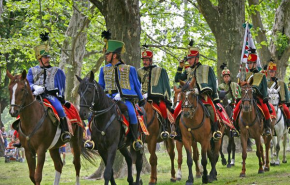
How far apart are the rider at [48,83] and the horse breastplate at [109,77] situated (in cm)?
123

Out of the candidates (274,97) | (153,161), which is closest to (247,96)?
(153,161)

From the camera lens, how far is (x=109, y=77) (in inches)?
494

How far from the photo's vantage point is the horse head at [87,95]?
11.0 meters

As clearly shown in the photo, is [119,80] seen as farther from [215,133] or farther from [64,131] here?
[215,133]

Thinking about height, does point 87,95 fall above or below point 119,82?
below

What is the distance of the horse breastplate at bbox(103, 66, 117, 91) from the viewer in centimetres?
1255

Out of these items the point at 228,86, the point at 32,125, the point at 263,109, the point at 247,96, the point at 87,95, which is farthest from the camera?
the point at 228,86

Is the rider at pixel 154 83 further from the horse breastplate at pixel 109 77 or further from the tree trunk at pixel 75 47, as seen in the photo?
the tree trunk at pixel 75 47

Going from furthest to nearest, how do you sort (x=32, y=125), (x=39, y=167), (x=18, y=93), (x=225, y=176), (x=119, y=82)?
(x=225, y=176)
(x=119, y=82)
(x=32, y=125)
(x=39, y=167)
(x=18, y=93)

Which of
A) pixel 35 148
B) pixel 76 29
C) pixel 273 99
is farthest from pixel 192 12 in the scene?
pixel 35 148

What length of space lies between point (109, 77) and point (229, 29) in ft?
39.8

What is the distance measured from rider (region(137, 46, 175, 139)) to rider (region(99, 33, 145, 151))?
2581 millimetres

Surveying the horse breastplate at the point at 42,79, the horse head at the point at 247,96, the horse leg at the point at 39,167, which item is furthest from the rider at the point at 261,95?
the horse leg at the point at 39,167

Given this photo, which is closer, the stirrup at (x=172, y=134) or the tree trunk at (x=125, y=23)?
the stirrup at (x=172, y=134)
